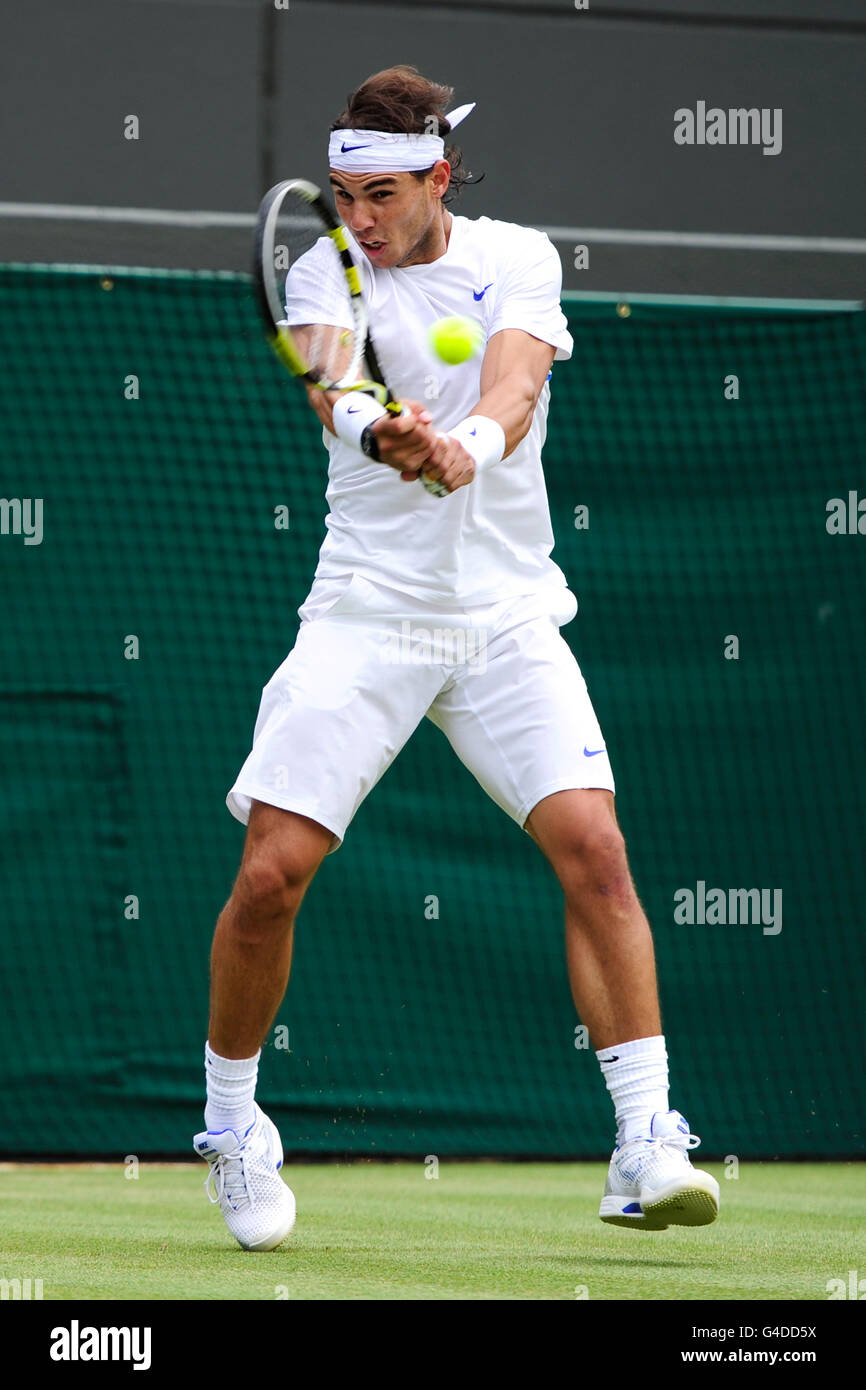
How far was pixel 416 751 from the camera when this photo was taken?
6.10 metres

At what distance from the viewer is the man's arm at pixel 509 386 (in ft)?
11.2

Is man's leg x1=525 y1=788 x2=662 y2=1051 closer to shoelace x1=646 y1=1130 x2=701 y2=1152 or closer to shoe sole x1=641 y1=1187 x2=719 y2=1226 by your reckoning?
shoelace x1=646 y1=1130 x2=701 y2=1152

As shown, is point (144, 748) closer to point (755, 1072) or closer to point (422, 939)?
A: point (422, 939)

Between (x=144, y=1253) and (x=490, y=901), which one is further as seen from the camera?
(x=490, y=901)

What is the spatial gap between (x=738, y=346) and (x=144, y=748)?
2.15 meters

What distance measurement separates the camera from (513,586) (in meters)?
3.83

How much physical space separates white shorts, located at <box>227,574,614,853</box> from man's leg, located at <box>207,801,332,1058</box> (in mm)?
50

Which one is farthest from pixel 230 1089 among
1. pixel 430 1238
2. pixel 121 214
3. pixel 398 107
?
pixel 121 214

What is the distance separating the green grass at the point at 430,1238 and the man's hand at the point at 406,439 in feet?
4.29

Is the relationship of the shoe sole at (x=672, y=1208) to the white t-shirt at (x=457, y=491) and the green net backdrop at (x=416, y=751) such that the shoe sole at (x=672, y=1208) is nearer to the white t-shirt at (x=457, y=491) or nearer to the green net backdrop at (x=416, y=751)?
the white t-shirt at (x=457, y=491)

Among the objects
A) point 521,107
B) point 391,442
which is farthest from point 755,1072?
point 521,107

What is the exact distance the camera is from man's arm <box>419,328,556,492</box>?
3414mm

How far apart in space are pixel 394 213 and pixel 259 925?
1.31m

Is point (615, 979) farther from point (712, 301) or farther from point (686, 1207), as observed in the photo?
point (712, 301)
